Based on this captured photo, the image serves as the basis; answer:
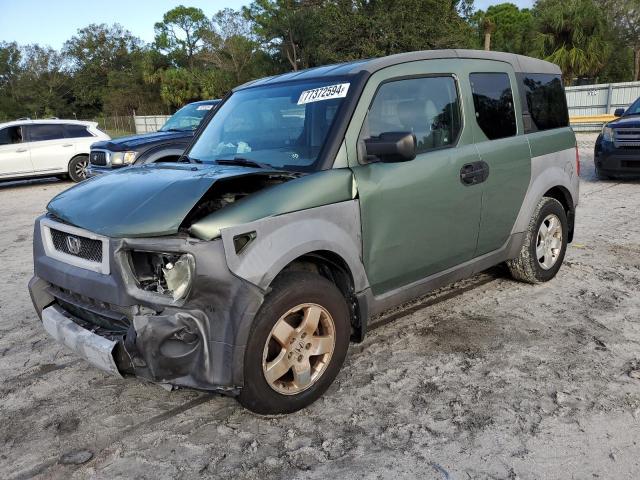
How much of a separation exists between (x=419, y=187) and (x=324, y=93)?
86 cm

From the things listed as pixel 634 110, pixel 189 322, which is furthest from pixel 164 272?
pixel 634 110

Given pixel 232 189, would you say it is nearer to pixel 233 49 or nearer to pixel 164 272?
pixel 164 272

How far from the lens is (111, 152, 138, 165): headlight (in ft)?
32.4

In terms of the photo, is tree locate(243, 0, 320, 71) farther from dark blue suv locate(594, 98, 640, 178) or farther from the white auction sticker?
the white auction sticker

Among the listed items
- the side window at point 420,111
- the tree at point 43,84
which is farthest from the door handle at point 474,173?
the tree at point 43,84

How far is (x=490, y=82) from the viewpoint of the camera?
4375 millimetres

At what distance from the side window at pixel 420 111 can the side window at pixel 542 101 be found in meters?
0.97

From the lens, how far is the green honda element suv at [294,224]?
2.75m

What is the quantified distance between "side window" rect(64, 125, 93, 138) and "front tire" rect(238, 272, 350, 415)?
13.3 m

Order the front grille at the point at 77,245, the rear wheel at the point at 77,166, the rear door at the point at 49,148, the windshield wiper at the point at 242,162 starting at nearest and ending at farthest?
the front grille at the point at 77,245, the windshield wiper at the point at 242,162, the rear door at the point at 49,148, the rear wheel at the point at 77,166

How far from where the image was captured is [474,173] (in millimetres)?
4016

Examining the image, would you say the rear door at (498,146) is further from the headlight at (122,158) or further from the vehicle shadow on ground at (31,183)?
the vehicle shadow on ground at (31,183)

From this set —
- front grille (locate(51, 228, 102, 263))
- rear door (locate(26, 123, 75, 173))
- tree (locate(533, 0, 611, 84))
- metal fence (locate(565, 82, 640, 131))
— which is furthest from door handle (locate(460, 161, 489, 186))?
tree (locate(533, 0, 611, 84))

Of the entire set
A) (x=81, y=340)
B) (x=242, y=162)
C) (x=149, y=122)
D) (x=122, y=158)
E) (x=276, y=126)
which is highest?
(x=149, y=122)
